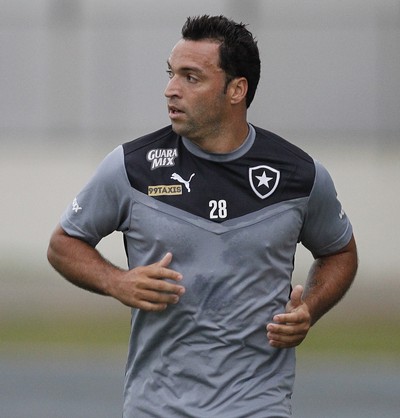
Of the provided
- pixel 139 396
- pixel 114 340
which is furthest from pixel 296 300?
pixel 114 340

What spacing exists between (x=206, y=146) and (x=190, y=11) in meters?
12.7

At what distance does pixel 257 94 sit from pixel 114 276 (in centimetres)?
1280

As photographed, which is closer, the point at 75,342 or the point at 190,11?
the point at 75,342

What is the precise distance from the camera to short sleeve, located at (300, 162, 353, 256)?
20.7 feet

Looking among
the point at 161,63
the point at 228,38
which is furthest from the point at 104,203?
the point at 161,63

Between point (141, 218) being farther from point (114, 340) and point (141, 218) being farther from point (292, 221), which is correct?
point (114, 340)

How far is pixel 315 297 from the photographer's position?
20.9ft

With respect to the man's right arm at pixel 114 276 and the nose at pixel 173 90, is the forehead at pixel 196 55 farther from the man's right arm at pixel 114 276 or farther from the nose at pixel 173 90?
the man's right arm at pixel 114 276

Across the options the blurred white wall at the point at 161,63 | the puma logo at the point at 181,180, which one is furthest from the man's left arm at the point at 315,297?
the blurred white wall at the point at 161,63

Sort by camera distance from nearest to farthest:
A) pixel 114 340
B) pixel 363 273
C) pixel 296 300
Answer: pixel 296 300
pixel 114 340
pixel 363 273

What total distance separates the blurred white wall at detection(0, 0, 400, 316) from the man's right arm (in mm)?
11987

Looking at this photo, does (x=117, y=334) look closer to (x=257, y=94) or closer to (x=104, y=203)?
(x=257, y=94)

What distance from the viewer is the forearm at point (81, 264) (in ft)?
19.9

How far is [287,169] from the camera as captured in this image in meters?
6.28
